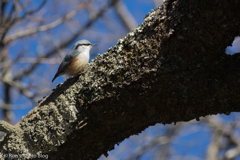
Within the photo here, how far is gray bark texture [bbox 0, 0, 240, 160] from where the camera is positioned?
1691mm

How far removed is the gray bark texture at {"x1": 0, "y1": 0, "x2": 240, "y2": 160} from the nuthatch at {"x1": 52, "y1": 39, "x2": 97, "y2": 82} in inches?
35.3

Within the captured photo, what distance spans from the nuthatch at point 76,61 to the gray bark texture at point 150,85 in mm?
896

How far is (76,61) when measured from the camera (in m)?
2.93

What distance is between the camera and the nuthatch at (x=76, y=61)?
2832 mm

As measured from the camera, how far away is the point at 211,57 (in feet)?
5.73

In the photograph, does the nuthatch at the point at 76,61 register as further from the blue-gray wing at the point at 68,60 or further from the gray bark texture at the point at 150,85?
the gray bark texture at the point at 150,85

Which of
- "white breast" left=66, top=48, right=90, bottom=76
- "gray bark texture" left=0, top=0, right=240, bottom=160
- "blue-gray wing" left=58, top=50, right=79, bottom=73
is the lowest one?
→ "gray bark texture" left=0, top=0, right=240, bottom=160

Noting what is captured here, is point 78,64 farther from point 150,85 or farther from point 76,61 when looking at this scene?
point 150,85

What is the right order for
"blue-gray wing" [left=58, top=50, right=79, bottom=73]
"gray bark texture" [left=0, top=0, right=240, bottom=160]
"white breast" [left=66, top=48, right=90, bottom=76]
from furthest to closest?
"blue-gray wing" [left=58, top=50, right=79, bottom=73] → "white breast" [left=66, top=48, right=90, bottom=76] → "gray bark texture" [left=0, top=0, right=240, bottom=160]

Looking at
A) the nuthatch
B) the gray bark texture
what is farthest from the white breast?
the gray bark texture

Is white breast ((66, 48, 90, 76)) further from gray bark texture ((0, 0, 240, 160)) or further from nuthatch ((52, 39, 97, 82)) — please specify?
gray bark texture ((0, 0, 240, 160))

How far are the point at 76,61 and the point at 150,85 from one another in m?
1.43

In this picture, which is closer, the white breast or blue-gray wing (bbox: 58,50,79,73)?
the white breast

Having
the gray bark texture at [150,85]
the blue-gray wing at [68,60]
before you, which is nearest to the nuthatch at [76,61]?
the blue-gray wing at [68,60]
